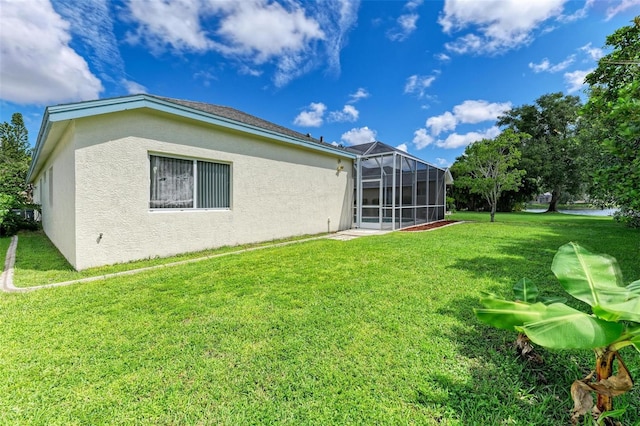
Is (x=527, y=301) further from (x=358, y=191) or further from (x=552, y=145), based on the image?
(x=552, y=145)

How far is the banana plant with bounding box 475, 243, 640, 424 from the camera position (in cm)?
154

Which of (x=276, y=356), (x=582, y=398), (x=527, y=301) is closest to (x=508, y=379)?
(x=582, y=398)

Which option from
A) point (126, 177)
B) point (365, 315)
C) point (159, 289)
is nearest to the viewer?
point (365, 315)

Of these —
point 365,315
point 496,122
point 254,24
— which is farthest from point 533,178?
point 365,315

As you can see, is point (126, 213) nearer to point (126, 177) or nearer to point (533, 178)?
point (126, 177)

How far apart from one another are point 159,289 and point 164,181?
3.71 meters

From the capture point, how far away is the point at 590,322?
1643mm

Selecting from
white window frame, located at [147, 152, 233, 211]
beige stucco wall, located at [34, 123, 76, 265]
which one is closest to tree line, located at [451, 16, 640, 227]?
white window frame, located at [147, 152, 233, 211]

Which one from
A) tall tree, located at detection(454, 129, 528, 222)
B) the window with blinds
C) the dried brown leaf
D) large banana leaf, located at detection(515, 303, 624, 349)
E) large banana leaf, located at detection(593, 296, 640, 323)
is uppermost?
tall tree, located at detection(454, 129, 528, 222)

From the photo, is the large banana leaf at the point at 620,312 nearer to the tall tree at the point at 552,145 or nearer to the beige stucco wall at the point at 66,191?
the beige stucco wall at the point at 66,191

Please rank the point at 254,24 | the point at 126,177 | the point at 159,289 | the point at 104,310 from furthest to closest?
1. the point at 254,24
2. the point at 126,177
3. the point at 159,289
4. the point at 104,310

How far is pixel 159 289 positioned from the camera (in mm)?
4859

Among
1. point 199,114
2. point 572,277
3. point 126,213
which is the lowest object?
point 572,277

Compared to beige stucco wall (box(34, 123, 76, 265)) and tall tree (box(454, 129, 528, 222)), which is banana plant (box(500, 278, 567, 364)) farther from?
tall tree (box(454, 129, 528, 222))
